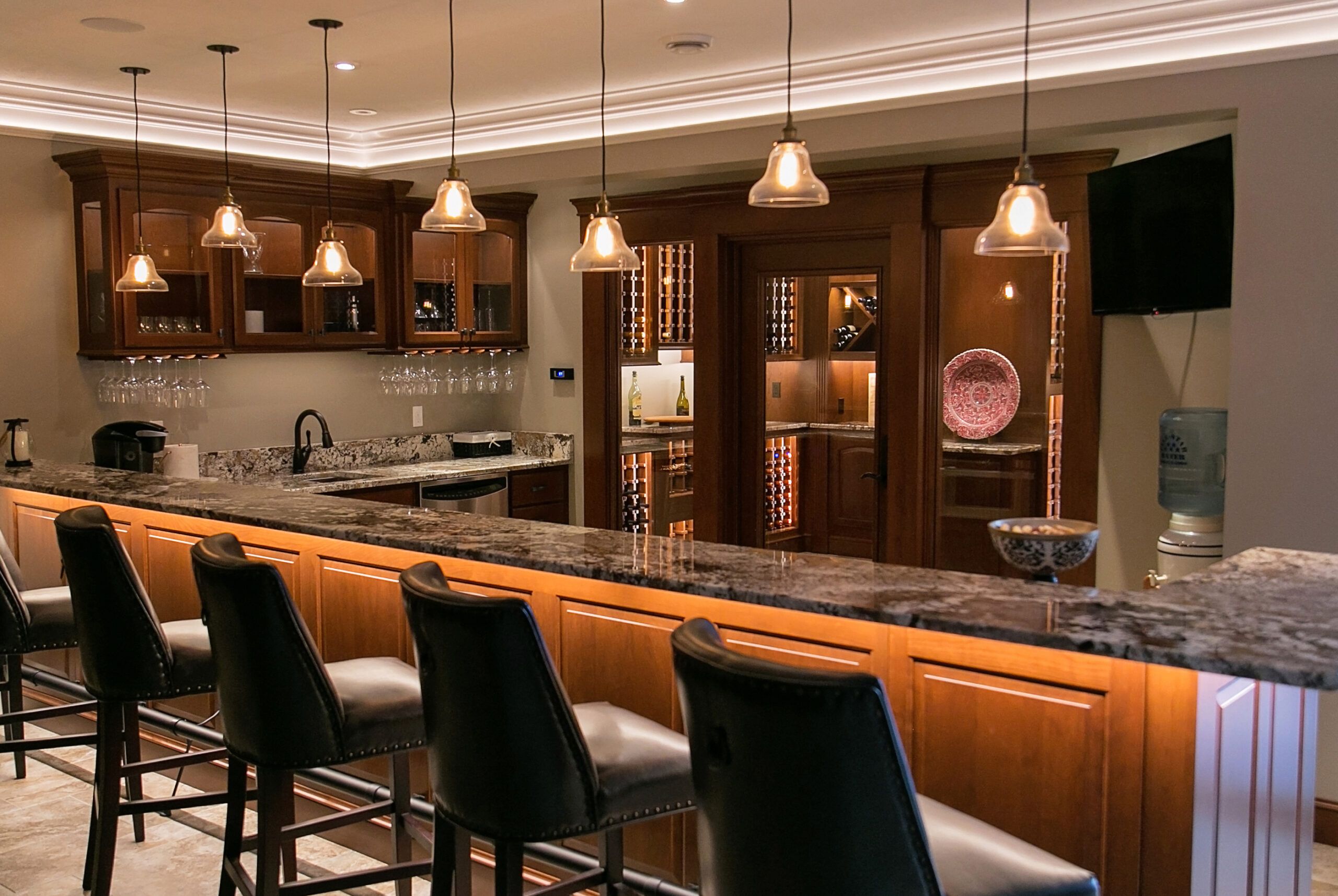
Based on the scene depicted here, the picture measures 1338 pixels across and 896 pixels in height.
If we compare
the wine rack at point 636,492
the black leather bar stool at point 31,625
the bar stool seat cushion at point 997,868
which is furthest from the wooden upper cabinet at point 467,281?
the bar stool seat cushion at point 997,868

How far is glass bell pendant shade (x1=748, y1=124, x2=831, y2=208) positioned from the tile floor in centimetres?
195

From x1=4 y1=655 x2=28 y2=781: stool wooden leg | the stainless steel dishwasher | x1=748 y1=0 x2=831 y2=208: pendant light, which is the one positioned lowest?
x1=4 y1=655 x2=28 y2=781: stool wooden leg

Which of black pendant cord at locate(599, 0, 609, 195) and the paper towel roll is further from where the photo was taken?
the paper towel roll

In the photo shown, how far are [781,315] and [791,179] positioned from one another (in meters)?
3.23

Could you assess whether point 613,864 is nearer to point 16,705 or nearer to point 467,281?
point 16,705

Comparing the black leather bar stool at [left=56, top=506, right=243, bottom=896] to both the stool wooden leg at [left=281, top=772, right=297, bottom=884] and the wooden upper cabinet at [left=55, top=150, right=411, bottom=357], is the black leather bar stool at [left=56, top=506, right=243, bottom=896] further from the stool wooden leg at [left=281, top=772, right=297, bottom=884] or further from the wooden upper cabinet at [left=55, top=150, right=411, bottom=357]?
the wooden upper cabinet at [left=55, top=150, right=411, bottom=357]

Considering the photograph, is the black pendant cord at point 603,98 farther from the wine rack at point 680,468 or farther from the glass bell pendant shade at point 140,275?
the glass bell pendant shade at point 140,275

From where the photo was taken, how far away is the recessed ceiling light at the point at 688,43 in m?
4.46

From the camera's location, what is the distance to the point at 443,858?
98.4 inches

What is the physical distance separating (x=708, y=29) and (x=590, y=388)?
2.91 metres

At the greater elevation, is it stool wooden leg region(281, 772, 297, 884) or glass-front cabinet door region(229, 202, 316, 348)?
glass-front cabinet door region(229, 202, 316, 348)

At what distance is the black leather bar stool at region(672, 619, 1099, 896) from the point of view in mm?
1608

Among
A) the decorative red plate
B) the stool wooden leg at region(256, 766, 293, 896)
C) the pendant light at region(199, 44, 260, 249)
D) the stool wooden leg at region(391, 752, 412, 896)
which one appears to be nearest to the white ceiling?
the pendant light at region(199, 44, 260, 249)

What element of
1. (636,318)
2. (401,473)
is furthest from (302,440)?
(636,318)
